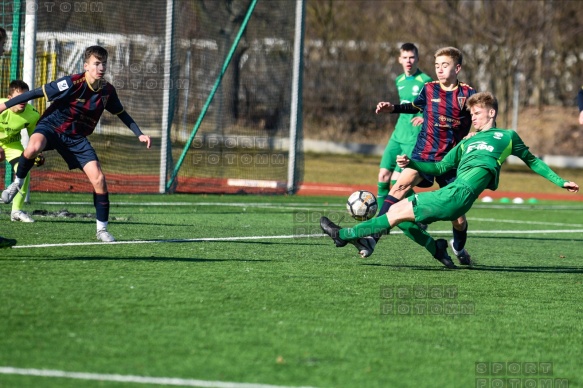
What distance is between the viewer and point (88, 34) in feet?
57.6

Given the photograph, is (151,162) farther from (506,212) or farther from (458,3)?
(458,3)

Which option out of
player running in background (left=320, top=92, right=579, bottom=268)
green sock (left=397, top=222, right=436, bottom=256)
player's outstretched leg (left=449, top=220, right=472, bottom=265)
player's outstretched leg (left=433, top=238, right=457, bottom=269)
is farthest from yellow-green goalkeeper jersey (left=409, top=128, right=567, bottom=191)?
player's outstretched leg (left=449, top=220, right=472, bottom=265)

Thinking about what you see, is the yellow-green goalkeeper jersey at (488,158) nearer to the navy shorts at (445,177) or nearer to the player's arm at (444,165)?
the player's arm at (444,165)

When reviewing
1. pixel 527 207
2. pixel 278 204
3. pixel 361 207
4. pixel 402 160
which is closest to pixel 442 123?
pixel 361 207

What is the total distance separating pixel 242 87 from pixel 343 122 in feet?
33.7

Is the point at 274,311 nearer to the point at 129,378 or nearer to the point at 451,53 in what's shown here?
the point at 129,378

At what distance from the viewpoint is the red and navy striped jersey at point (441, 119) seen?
9422 mm

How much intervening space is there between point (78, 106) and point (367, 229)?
3355 mm

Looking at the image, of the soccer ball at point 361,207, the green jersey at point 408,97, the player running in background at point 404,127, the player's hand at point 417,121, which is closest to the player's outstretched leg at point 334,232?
the soccer ball at point 361,207

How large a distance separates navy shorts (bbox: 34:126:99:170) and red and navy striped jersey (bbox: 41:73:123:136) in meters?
0.06

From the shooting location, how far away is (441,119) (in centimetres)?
949

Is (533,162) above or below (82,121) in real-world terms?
below

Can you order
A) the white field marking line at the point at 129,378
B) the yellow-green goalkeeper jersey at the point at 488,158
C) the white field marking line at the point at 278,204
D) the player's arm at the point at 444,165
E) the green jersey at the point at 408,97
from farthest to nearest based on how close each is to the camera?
the white field marking line at the point at 278,204 → the green jersey at the point at 408,97 → the player's arm at the point at 444,165 → the yellow-green goalkeeper jersey at the point at 488,158 → the white field marking line at the point at 129,378

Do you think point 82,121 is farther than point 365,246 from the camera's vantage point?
Yes
